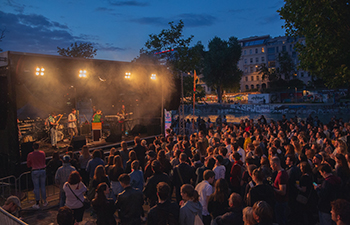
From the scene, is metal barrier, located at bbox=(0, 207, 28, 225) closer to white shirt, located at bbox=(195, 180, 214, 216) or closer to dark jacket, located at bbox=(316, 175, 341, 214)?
white shirt, located at bbox=(195, 180, 214, 216)

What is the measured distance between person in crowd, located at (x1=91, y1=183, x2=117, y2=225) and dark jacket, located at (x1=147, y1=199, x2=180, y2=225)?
0.75m

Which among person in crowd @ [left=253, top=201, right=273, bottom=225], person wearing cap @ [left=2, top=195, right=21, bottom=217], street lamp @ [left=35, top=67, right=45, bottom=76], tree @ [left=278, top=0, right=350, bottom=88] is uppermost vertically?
tree @ [left=278, top=0, right=350, bottom=88]

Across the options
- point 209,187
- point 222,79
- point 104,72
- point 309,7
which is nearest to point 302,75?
point 222,79

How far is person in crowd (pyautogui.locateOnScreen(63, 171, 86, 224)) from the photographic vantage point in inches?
166

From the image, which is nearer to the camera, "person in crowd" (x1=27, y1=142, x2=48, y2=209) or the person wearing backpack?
the person wearing backpack

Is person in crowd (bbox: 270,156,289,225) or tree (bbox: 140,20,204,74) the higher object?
tree (bbox: 140,20,204,74)

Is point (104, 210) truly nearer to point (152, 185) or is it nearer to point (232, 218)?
point (152, 185)

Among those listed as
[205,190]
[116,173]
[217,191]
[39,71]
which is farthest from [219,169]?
[39,71]

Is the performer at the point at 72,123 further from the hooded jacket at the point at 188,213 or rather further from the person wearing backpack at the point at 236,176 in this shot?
the hooded jacket at the point at 188,213

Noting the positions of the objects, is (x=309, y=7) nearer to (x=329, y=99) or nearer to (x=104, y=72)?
(x=104, y=72)

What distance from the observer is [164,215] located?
329cm

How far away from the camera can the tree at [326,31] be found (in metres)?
11.3

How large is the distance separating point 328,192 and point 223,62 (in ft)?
153

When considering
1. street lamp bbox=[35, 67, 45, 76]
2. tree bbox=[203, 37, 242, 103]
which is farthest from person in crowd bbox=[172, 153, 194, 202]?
tree bbox=[203, 37, 242, 103]
